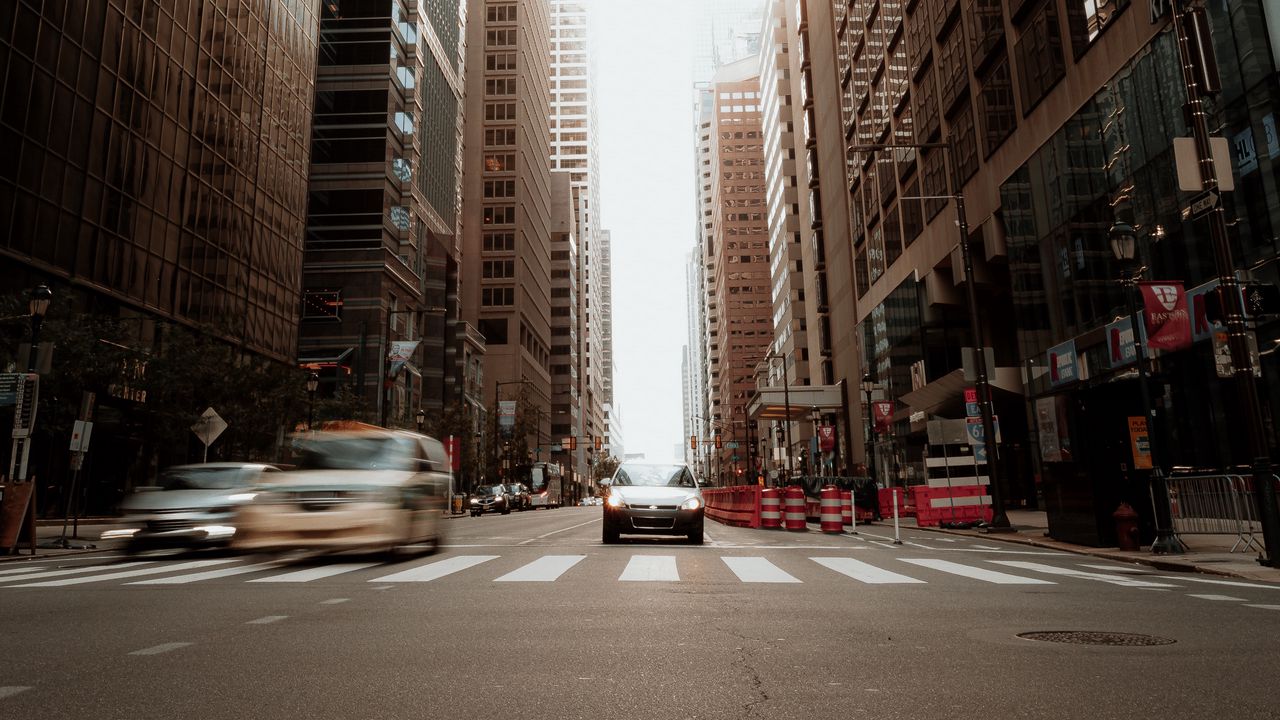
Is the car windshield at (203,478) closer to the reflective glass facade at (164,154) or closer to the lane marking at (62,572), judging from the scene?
the lane marking at (62,572)

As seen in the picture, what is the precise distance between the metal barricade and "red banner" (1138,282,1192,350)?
2292 millimetres

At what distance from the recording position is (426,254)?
65.3m

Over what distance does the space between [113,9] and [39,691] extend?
1407 inches

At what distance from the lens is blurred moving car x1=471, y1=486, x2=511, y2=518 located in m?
44.9

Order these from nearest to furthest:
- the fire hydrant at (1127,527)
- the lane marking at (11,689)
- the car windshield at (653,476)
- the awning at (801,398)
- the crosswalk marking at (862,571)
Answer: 1. the lane marking at (11,689)
2. the crosswalk marking at (862,571)
3. the fire hydrant at (1127,527)
4. the car windshield at (653,476)
5. the awning at (801,398)

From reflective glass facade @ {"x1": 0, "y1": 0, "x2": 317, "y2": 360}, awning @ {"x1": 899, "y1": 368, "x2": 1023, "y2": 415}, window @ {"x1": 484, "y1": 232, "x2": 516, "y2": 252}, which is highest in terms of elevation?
window @ {"x1": 484, "y1": 232, "x2": 516, "y2": 252}

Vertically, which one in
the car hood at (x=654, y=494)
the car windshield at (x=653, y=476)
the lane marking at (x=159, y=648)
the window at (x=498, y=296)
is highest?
the window at (x=498, y=296)

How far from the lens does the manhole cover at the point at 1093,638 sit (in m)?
5.80

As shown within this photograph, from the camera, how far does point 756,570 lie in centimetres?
1120

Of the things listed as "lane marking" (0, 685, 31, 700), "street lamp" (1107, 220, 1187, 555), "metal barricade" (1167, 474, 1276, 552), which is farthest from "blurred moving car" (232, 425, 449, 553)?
"metal barricade" (1167, 474, 1276, 552)

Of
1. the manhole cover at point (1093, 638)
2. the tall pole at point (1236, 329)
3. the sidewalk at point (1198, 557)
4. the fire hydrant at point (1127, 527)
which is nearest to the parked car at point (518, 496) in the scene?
the sidewalk at point (1198, 557)

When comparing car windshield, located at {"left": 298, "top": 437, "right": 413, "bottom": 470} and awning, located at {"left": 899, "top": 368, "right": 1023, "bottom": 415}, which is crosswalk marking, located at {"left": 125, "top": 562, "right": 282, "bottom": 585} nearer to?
car windshield, located at {"left": 298, "top": 437, "right": 413, "bottom": 470}

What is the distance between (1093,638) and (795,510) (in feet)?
51.6

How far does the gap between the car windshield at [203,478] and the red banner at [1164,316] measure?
15.5 m
